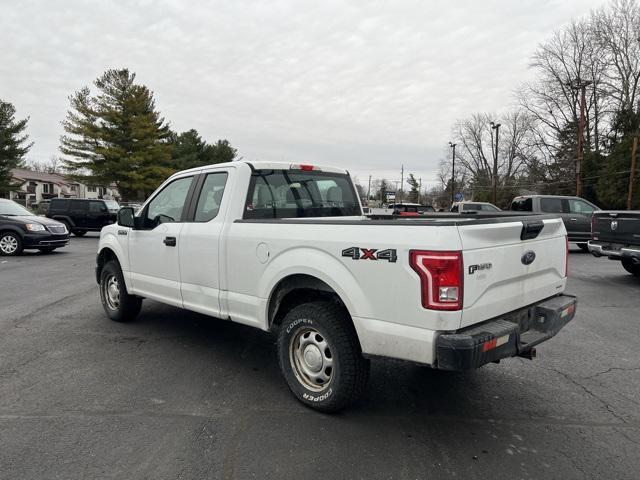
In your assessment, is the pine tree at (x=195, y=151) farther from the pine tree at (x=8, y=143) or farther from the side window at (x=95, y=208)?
the side window at (x=95, y=208)

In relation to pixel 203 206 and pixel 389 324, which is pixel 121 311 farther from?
pixel 389 324

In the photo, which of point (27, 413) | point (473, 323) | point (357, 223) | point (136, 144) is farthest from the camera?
point (136, 144)

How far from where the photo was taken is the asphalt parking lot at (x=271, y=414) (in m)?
2.76

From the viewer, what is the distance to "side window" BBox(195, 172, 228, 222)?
14.4 ft

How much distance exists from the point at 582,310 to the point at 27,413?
23.2 ft

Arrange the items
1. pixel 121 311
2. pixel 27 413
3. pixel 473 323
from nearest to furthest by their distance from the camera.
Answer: pixel 473 323 < pixel 27 413 < pixel 121 311

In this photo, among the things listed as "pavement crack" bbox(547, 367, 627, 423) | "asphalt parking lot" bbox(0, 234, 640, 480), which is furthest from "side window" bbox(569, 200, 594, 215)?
"pavement crack" bbox(547, 367, 627, 423)

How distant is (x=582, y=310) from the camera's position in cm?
691

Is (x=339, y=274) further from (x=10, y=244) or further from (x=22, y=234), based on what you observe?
(x=10, y=244)

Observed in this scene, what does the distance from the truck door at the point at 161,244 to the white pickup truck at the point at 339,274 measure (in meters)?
0.02

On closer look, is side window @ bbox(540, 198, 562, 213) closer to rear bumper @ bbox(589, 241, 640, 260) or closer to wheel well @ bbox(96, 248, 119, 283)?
rear bumper @ bbox(589, 241, 640, 260)

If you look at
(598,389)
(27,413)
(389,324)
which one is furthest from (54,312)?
(598,389)

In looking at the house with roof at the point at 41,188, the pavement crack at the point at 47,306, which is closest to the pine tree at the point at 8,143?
the house with roof at the point at 41,188

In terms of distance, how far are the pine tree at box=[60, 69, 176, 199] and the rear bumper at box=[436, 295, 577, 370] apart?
139 feet
